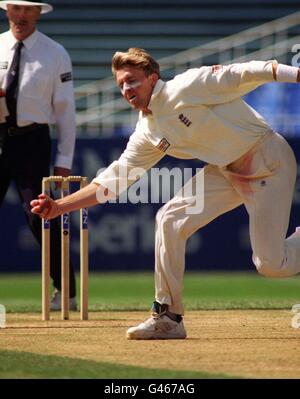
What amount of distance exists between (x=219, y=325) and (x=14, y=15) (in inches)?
97.4

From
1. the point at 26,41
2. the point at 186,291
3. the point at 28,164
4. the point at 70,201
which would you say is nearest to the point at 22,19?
the point at 26,41

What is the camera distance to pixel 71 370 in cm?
570

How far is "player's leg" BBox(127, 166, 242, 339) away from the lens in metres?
6.89

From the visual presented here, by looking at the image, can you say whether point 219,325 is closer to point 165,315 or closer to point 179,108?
point 165,315

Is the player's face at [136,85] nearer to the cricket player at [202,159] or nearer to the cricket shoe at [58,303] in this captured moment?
the cricket player at [202,159]

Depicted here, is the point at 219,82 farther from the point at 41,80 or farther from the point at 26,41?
the point at 26,41

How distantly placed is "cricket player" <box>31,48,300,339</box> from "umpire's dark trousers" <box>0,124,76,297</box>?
1.68 meters

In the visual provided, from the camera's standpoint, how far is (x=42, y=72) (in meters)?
8.56

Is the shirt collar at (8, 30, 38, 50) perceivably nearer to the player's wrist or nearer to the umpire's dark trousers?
the umpire's dark trousers

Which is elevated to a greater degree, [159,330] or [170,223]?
[170,223]

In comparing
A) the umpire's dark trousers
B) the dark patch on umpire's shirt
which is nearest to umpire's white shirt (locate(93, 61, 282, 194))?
the umpire's dark trousers

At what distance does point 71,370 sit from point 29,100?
3.15 m

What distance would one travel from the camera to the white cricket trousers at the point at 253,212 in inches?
267

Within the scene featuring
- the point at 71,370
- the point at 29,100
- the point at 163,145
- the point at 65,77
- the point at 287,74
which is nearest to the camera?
the point at 71,370
